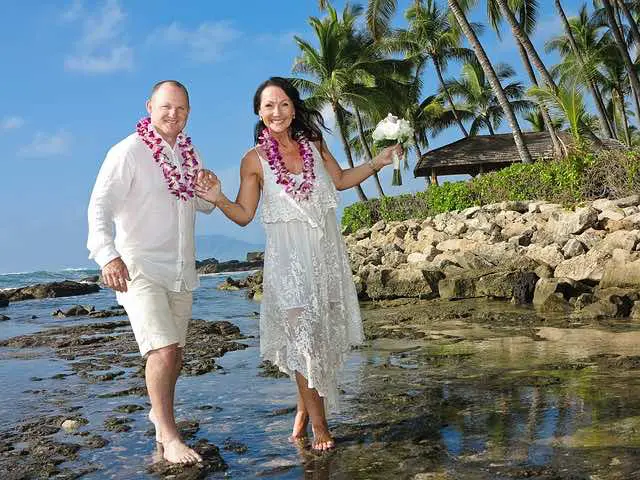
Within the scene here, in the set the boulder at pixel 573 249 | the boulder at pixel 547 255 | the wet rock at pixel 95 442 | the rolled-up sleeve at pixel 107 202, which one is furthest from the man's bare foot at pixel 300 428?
the boulder at pixel 573 249

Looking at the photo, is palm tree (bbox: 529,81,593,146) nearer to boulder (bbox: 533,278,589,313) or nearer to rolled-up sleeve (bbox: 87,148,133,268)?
boulder (bbox: 533,278,589,313)

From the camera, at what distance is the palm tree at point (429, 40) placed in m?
39.0

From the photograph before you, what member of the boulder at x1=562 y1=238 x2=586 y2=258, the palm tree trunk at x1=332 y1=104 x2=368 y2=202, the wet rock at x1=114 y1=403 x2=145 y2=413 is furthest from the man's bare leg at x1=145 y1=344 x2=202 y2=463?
the palm tree trunk at x1=332 y1=104 x2=368 y2=202

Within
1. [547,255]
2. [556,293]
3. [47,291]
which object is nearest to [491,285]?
[547,255]

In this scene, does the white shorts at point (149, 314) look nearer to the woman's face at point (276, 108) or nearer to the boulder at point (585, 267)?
the woman's face at point (276, 108)

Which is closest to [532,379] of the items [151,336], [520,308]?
[151,336]

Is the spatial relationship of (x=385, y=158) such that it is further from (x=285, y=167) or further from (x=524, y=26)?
(x=524, y=26)

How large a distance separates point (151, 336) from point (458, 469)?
1.65 metres

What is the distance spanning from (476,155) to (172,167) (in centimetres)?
2595

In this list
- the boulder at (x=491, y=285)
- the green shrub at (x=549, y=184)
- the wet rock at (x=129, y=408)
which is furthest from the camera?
the green shrub at (x=549, y=184)

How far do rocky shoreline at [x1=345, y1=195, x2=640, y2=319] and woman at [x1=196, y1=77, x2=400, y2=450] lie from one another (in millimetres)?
5858

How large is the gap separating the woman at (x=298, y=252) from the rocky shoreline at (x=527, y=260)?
5.86 meters

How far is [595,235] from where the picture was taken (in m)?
13.1

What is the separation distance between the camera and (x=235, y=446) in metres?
4.17
